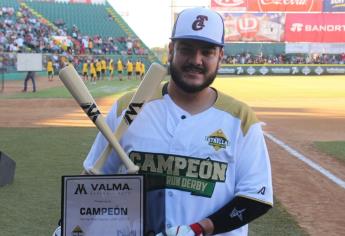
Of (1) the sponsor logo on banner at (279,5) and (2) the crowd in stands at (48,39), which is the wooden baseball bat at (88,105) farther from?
(1) the sponsor logo on banner at (279,5)

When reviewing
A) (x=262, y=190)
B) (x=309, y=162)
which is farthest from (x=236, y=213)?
(x=309, y=162)

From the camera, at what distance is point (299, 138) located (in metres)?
13.0

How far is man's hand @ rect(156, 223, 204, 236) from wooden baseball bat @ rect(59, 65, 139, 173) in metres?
0.28

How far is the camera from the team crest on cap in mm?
2309

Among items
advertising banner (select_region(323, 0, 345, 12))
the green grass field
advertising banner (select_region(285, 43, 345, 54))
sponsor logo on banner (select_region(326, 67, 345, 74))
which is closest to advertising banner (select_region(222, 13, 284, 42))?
advertising banner (select_region(285, 43, 345, 54))

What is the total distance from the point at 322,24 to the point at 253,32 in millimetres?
6775

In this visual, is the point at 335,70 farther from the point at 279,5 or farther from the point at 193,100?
the point at 193,100

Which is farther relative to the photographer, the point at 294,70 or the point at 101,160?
the point at 294,70

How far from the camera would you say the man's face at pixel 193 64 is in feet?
7.63

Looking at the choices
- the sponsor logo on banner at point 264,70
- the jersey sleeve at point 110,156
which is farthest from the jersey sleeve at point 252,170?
the sponsor logo on banner at point 264,70

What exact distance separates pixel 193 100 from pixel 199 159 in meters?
0.28

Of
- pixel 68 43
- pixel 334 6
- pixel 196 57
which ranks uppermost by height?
pixel 334 6

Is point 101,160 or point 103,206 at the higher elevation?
point 101,160

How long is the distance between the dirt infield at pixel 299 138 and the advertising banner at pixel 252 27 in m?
27.4
